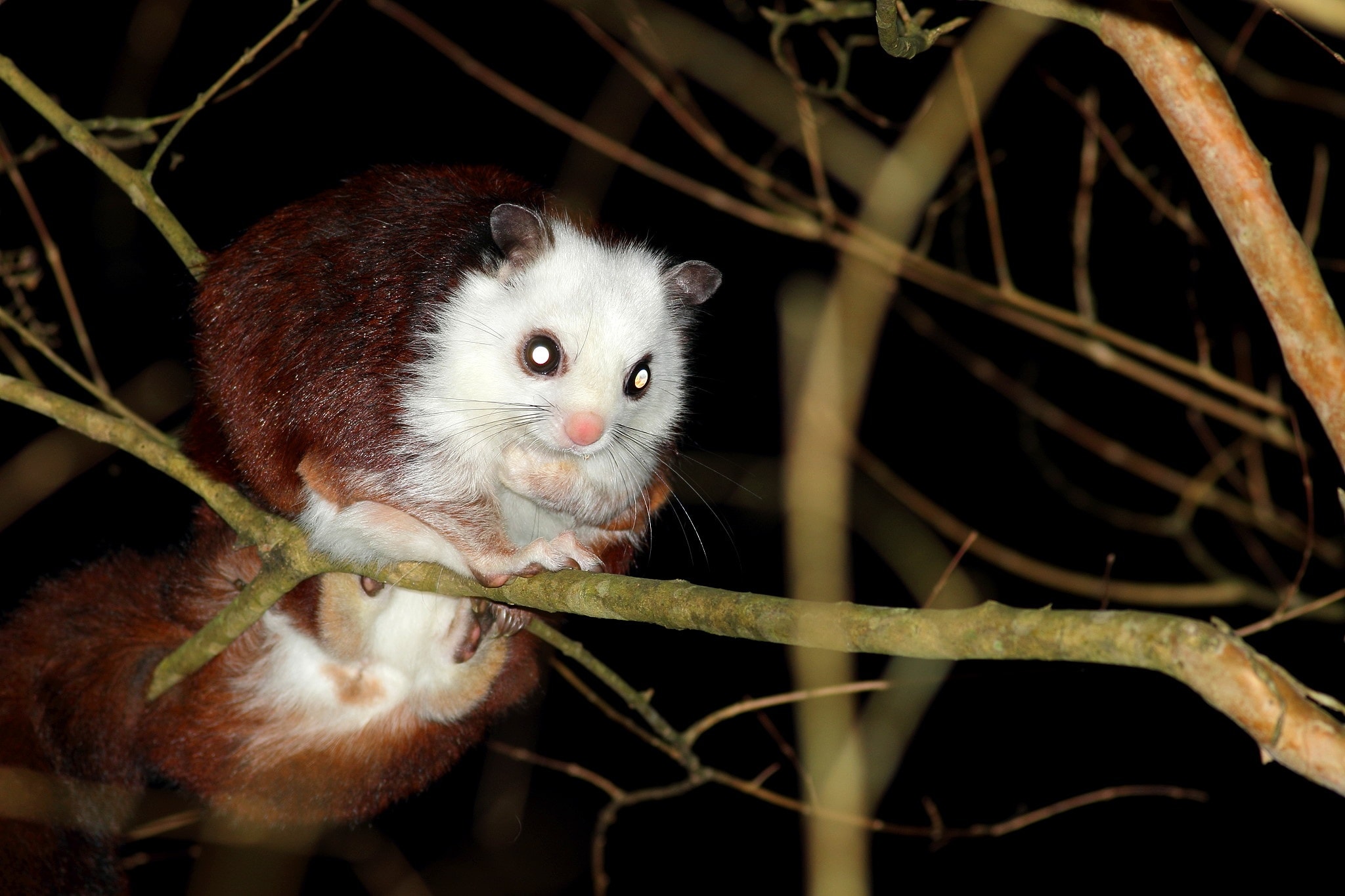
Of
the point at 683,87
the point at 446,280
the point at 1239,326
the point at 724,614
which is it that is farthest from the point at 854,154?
the point at 724,614

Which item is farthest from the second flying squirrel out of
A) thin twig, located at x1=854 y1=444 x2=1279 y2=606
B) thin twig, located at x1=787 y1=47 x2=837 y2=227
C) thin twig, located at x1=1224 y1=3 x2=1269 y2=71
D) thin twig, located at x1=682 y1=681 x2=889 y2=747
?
thin twig, located at x1=1224 y1=3 x2=1269 y2=71

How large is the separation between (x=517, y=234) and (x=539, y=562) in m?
1.01

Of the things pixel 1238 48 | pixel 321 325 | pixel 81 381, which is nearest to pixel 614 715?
pixel 321 325

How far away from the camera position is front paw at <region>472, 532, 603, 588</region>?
10.1ft

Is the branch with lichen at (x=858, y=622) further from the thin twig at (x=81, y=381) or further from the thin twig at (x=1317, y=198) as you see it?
the thin twig at (x=1317, y=198)

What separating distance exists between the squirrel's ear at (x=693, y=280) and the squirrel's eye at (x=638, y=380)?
375 mm

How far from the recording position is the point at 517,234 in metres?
3.45

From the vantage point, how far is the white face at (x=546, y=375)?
3.38 meters

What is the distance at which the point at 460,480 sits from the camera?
3463 mm

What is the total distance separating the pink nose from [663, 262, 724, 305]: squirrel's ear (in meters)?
0.83

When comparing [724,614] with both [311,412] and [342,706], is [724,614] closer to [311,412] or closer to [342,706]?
[311,412]

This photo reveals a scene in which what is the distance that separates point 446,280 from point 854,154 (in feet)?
8.51

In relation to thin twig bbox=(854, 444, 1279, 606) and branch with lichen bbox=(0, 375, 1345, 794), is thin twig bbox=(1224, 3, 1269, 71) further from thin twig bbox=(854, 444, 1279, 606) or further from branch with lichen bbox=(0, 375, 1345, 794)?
branch with lichen bbox=(0, 375, 1345, 794)

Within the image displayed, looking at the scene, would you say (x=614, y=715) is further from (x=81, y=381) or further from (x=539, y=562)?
(x=81, y=381)
